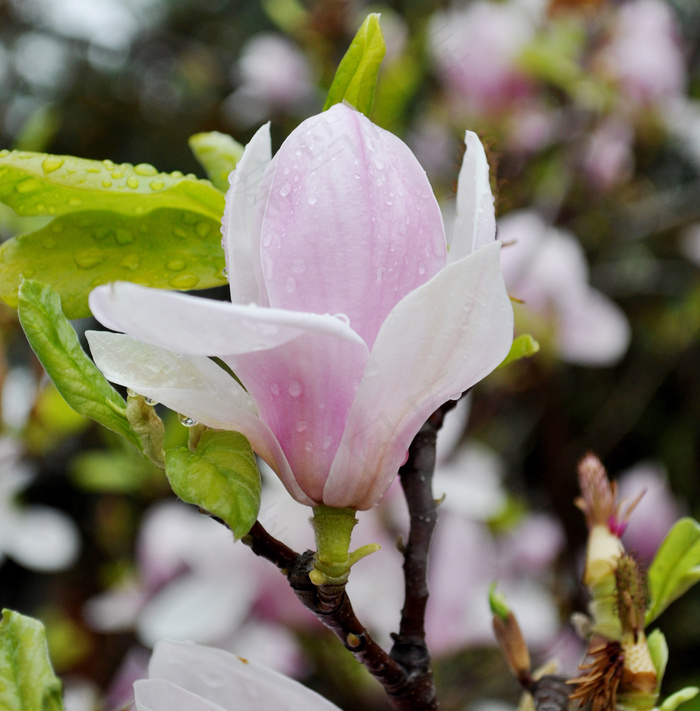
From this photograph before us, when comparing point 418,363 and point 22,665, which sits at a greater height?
point 418,363

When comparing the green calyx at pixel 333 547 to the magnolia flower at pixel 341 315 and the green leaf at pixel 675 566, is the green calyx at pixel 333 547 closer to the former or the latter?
the magnolia flower at pixel 341 315

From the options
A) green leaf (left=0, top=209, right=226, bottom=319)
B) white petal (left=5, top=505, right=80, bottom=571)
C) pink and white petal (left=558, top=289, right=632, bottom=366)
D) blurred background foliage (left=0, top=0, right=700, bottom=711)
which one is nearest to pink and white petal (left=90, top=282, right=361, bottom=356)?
green leaf (left=0, top=209, right=226, bottom=319)

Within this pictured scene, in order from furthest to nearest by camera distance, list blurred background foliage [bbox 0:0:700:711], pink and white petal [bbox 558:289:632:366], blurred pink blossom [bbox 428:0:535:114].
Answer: blurred pink blossom [bbox 428:0:535:114], pink and white petal [bbox 558:289:632:366], blurred background foliage [bbox 0:0:700:711]

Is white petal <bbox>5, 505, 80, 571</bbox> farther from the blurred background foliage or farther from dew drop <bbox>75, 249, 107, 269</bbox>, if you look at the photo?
dew drop <bbox>75, 249, 107, 269</bbox>

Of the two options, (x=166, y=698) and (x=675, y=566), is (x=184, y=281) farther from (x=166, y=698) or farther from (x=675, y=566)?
(x=675, y=566)

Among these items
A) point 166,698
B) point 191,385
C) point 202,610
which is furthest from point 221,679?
point 202,610

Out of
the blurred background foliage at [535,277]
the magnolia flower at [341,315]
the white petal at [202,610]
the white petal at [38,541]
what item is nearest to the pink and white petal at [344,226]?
the magnolia flower at [341,315]

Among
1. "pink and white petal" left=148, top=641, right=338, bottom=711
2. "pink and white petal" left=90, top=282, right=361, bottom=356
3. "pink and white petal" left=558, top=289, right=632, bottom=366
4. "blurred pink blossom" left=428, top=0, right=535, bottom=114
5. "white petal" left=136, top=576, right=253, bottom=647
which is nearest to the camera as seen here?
"pink and white petal" left=90, top=282, right=361, bottom=356
